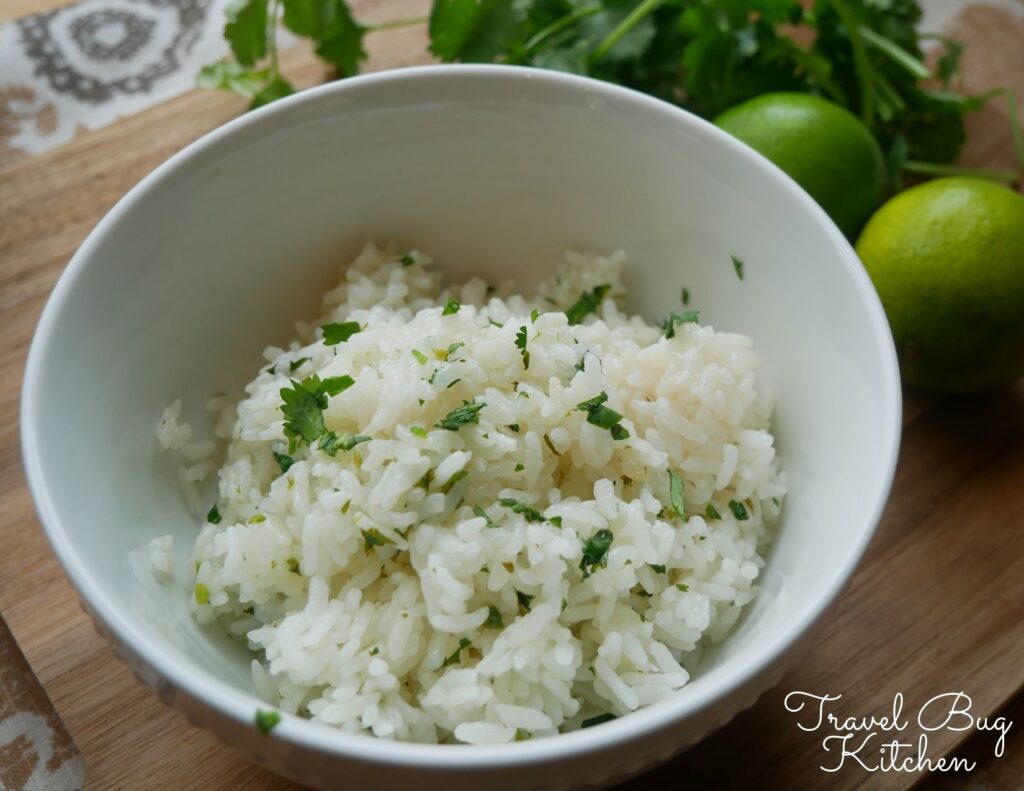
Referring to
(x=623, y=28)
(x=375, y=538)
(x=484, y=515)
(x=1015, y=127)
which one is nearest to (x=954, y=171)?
(x=1015, y=127)

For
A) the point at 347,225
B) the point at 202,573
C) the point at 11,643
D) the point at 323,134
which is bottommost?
the point at 11,643

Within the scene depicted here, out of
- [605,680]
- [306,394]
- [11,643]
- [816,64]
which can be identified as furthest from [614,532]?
[816,64]

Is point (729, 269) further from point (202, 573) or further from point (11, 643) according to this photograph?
point (11, 643)

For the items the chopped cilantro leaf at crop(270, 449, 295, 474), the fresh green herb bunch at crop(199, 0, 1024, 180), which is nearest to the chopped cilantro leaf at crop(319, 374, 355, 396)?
the chopped cilantro leaf at crop(270, 449, 295, 474)

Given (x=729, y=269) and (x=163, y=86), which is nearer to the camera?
(x=729, y=269)

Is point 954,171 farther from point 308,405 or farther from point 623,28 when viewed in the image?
point 308,405

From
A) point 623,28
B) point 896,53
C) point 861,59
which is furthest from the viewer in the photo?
point 896,53

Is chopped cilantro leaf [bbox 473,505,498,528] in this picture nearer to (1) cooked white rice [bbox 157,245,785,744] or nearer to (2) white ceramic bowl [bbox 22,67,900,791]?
(1) cooked white rice [bbox 157,245,785,744]

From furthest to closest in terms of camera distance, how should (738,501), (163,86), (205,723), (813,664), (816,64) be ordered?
(163,86), (816,64), (813,664), (738,501), (205,723)
